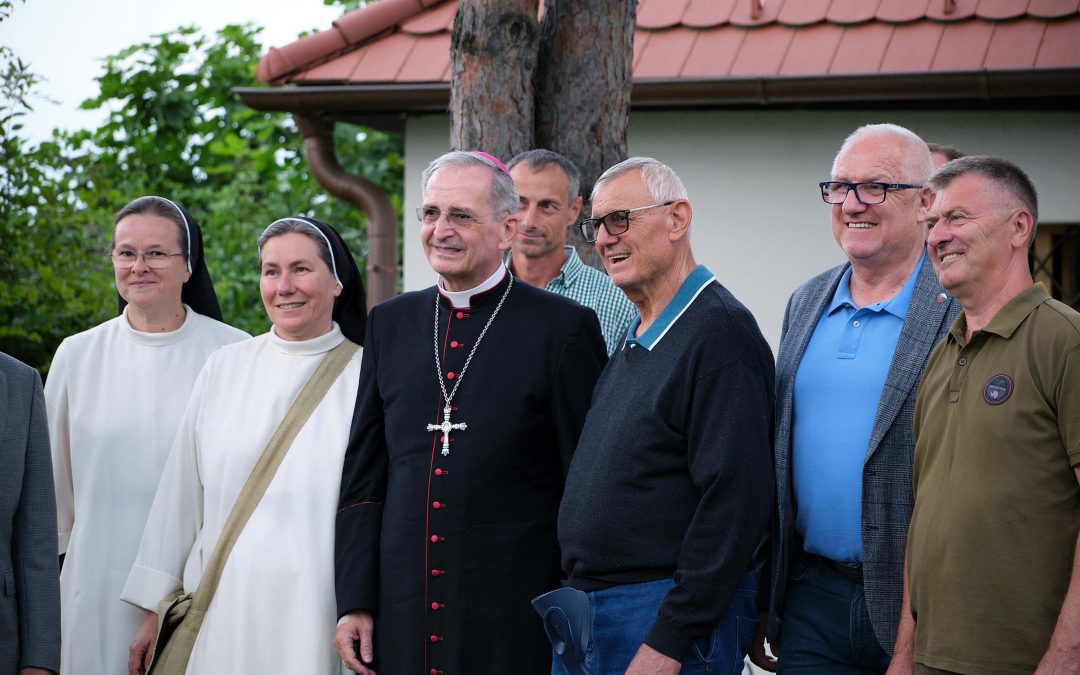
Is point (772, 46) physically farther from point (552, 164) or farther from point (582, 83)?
point (552, 164)

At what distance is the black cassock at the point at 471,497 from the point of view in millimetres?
3812

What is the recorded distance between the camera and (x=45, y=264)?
7926 mm

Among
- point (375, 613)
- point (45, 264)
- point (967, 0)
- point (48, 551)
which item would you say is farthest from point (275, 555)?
point (967, 0)

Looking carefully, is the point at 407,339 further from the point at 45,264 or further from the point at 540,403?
the point at 45,264

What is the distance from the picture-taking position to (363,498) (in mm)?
4004

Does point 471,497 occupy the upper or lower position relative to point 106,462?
lower

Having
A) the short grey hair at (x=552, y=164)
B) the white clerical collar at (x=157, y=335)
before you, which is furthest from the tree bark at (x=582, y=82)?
the white clerical collar at (x=157, y=335)

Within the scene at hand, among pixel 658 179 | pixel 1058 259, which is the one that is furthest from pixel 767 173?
pixel 658 179

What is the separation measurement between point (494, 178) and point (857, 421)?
4.46 ft

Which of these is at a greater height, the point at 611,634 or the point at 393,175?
the point at 393,175

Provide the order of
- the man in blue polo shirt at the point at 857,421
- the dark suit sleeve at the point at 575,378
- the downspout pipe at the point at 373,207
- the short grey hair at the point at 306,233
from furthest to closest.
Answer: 1. the downspout pipe at the point at 373,207
2. the short grey hair at the point at 306,233
3. the dark suit sleeve at the point at 575,378
4. the man in blue polo shirt at the point at 857,421

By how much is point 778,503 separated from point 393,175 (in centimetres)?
1024

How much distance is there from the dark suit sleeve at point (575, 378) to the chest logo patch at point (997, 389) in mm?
1231

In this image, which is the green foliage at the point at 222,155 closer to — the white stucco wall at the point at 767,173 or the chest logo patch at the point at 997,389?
the white stucco wall at the point at 767,173
